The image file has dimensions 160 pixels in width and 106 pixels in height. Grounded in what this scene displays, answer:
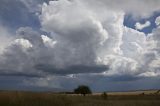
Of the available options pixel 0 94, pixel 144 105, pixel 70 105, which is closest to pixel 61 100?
pixel 70 105

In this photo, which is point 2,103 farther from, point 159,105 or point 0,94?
point 159,105

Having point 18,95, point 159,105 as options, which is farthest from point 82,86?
point 18,95

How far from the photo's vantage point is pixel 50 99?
30266 mm

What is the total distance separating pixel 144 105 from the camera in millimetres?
33719

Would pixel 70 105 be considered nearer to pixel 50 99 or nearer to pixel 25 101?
pixel 50 99

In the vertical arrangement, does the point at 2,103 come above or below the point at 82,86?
below

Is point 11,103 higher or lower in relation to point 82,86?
lower

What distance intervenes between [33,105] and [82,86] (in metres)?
71.1

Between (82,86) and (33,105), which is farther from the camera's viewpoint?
(82,86)

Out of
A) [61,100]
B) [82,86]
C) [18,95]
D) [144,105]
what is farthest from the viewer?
[82,86]

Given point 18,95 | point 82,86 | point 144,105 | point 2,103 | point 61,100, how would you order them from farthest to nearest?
1. point 82,86
2. point 144,105
3. point 61,100
4. point 18,95
5. point 2,103

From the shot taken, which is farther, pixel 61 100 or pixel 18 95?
pixel 61 100

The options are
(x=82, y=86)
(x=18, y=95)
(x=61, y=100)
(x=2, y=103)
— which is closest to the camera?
(x=2, y=103)

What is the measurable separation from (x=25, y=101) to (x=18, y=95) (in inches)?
41.7
